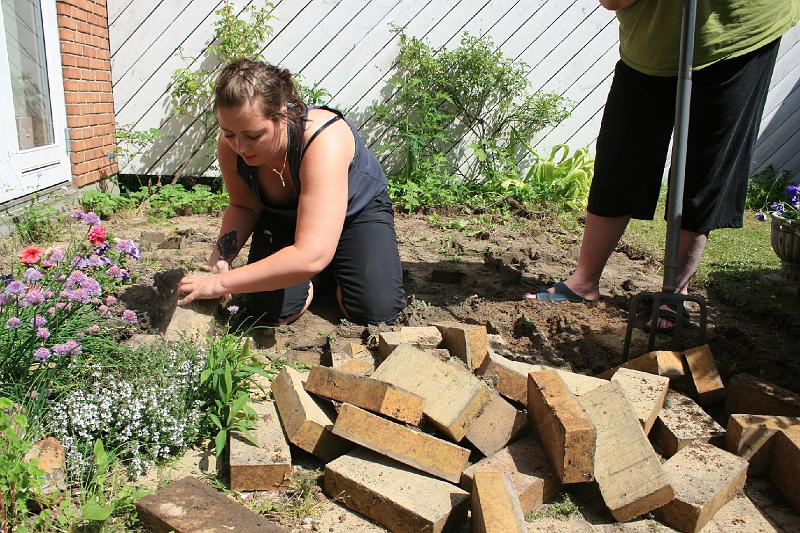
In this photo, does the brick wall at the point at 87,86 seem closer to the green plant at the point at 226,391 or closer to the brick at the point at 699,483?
the green plant at the point at 226,391

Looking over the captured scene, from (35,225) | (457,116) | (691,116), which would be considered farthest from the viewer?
(457,116)

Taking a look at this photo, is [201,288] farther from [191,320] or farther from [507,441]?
[507,441]

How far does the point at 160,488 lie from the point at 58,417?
1.28ft

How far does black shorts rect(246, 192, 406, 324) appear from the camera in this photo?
313 cm

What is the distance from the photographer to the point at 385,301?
10.4ft

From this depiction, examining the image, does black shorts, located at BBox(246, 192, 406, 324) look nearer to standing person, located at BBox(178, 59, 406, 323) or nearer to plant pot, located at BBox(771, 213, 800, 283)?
standing person, located at BBox(178, 59, 406, 323)

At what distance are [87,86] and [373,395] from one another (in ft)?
14.6

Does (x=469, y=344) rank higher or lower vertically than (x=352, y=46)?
lower

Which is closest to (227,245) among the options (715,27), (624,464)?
(624,464)

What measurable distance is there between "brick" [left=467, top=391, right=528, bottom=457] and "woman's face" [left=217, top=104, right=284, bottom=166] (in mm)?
1290

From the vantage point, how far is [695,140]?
3.01 metres

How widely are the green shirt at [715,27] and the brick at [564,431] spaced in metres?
1.67

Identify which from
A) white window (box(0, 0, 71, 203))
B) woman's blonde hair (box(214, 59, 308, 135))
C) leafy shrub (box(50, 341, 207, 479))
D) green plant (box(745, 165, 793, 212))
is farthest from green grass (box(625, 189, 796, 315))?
white window (box(0, 0, 71, 203))

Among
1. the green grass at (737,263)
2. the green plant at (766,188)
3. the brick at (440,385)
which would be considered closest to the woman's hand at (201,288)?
the brick at (440,385)
